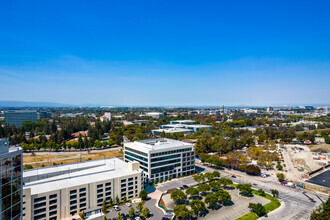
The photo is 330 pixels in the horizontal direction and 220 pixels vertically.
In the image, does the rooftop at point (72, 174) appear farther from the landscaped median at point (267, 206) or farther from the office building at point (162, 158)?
the landscaped median at point (267, 206)

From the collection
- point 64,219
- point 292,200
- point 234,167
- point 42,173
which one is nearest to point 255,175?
point 234,167

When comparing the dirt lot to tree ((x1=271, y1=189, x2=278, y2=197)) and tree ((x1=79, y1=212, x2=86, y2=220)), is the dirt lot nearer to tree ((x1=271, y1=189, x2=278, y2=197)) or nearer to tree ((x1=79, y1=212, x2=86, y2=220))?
tree ((x1=79, y1=212, x2=86, y2=220))

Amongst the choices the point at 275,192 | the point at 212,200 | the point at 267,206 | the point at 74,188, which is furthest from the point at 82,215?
the point at 275,192

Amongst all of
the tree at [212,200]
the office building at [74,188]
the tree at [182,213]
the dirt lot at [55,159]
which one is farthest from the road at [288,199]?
the dirt lot at [55,159]

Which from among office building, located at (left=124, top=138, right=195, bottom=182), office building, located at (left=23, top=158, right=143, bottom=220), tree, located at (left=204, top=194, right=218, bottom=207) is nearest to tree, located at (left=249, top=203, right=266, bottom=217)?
tree, located at (left=204, top=194, right=218, bottom=207)

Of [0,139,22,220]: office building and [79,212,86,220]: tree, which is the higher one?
[0,139,22,220]: office building

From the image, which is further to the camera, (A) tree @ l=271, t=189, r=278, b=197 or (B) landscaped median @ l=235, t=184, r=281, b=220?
(A) tree @ l=271, t=189, r=278, b=197
